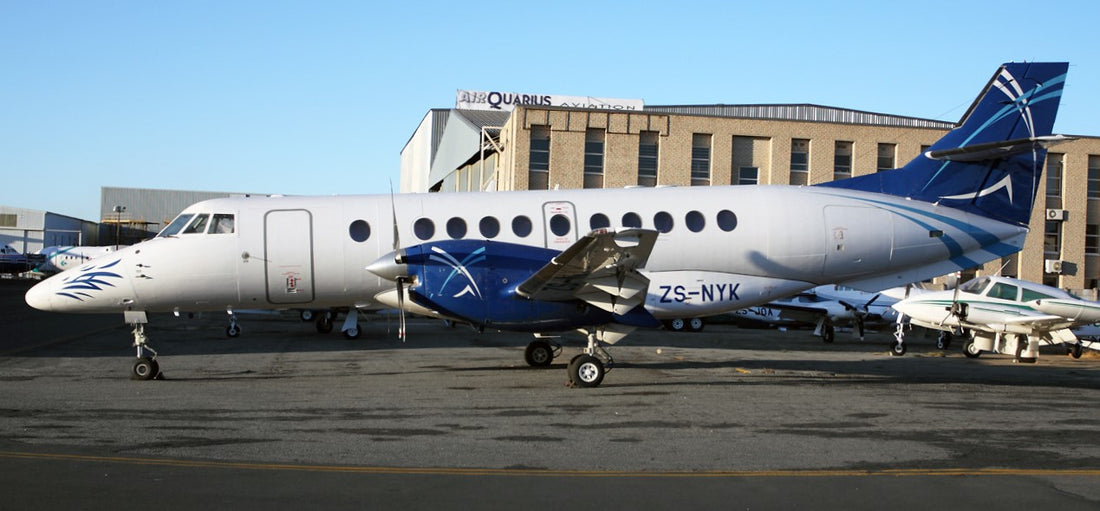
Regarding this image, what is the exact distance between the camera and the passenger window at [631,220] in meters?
16.5

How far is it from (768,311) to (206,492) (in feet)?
102

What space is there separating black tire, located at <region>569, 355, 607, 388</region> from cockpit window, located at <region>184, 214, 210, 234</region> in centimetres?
720

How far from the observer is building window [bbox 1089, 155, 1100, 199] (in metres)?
48.5

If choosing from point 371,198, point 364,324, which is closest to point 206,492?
point 371,198

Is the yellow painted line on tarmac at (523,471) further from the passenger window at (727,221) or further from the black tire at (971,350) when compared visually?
the black tire at (971,350)

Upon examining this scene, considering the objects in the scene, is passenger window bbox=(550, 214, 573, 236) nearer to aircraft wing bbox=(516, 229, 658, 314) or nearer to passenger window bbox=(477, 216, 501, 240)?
passenger window bbox=(477, 216, 501, 240)

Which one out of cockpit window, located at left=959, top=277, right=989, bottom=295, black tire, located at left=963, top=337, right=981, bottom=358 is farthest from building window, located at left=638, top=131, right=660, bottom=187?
cockpit window, located at left=959, top=277, right=989, bottom=295

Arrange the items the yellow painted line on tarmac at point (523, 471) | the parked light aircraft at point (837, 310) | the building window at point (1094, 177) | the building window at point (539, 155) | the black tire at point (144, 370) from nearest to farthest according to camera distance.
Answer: the yellow painted line on tarmac at point (523, 471) < the black tire at point (144, 370) < the parked light aircraft at point (837, 310) < the building window at point (539, 155) < the building window at point (1094, 177)

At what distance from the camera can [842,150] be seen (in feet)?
152

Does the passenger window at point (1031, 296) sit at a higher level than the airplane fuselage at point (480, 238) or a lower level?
lower

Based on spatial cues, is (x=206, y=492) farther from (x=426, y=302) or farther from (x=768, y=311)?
(x=768, y=311)

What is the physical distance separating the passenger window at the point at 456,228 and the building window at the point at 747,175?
3151 centimetres

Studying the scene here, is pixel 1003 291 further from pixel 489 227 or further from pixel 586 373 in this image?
pixel 489 227

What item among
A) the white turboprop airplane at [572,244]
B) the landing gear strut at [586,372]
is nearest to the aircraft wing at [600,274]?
the white turboprop airplane at [572,244]
